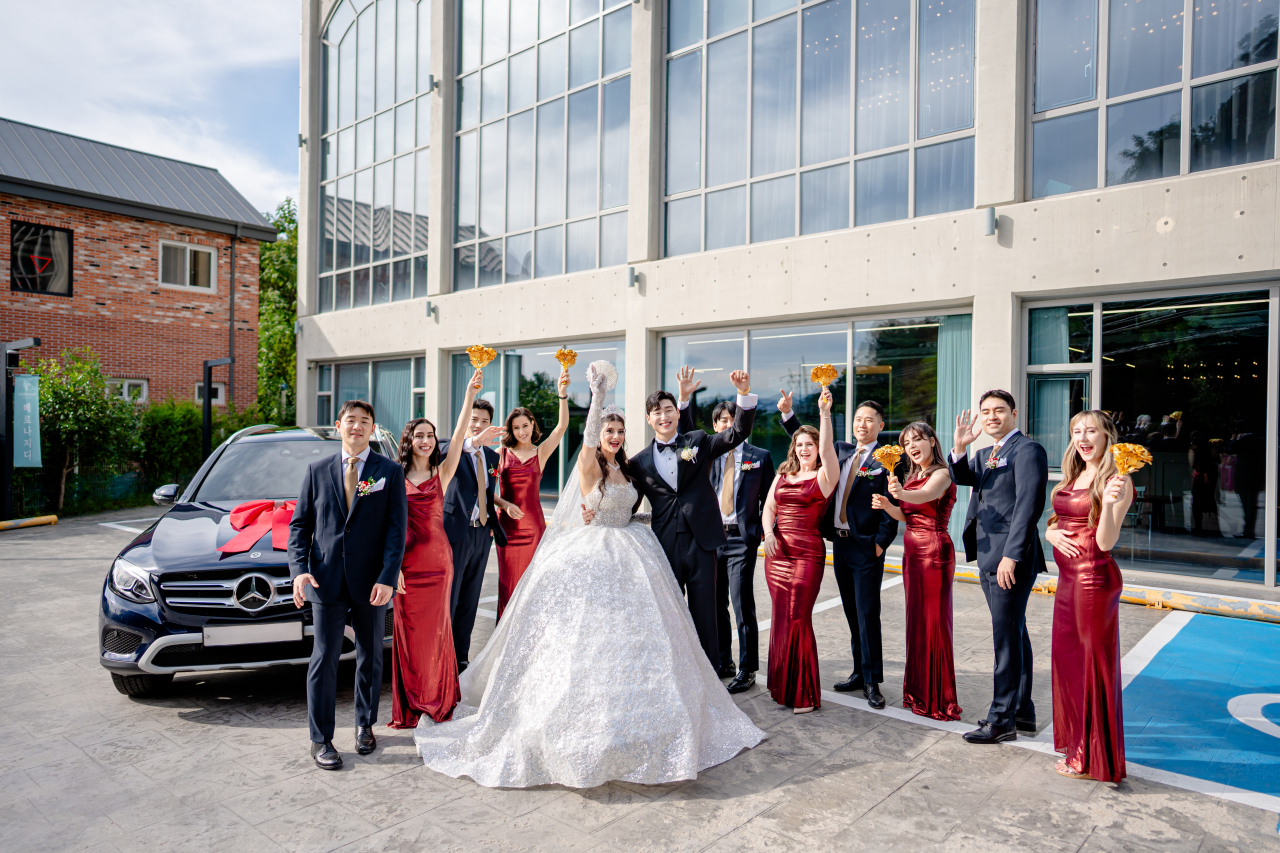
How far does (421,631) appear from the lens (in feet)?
15.5

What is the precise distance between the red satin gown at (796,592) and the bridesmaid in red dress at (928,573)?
1.48ft

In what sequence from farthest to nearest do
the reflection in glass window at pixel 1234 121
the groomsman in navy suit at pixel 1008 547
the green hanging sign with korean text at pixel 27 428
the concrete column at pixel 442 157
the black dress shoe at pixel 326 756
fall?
1. the concrete column at pixel 442 157
2. the green hanging sign with korean text at pixel 27 428
3. the reflection in glass window at pixel 1234 121
4. the groomsman in navy suit at pixel 1008 547
5. the black dress shoe at pixel 326 756

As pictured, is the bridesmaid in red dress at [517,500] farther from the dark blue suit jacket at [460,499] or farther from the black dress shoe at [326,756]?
the black dress shoe at [326,756]

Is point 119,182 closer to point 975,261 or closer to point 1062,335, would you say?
point 975,261

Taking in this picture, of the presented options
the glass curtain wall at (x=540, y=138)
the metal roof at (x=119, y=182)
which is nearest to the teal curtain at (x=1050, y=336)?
the glass curtain wall at (x=540, y=138)

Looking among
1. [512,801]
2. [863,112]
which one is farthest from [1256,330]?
[512,801]

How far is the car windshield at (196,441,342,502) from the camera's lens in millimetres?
6023

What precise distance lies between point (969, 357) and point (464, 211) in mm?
11487

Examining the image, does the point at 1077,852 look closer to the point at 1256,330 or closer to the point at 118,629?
the point at 118,629

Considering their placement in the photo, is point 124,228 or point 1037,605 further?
point 124,228

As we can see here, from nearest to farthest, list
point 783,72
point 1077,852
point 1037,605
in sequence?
point 1077,852
point 1037,605
point 783,72

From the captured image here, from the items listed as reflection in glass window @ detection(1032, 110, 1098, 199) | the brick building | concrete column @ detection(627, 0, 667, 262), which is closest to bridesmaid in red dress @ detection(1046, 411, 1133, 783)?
reflection in glass window @ detection(1032, 110, 1098, 199)

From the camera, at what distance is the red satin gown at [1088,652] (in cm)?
396

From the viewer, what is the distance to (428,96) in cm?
1819
